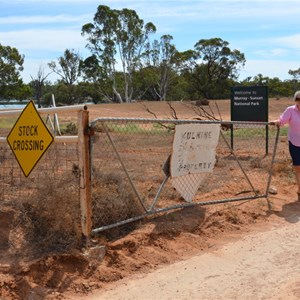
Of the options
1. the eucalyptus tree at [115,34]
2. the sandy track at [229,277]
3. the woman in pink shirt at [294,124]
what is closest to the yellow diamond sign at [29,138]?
the sandy track at [229,277]

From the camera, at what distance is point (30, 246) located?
17.9ft

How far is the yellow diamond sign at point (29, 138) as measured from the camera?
5.54 m

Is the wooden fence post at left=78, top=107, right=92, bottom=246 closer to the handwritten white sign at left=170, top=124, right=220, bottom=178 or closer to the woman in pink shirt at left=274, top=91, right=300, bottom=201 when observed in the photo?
the handwritten white sign at left=170, top=124, right=220, bottom=178

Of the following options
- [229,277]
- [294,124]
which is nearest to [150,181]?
[294,124]

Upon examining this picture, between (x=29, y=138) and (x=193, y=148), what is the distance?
230 centimetres

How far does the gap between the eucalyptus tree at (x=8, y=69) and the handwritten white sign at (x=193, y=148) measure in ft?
183

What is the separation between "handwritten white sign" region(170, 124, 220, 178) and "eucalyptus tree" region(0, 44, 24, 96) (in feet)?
183

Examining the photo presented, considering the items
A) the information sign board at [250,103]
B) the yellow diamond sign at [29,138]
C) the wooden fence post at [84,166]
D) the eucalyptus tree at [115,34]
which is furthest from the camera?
the eucalyptus tree at [115,34]

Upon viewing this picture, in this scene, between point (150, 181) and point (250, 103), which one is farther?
point (250, 103)

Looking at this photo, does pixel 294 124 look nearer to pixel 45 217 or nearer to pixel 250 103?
pixel 45 217

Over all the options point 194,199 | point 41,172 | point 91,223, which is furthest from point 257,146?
point 91,223

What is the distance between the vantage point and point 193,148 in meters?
6.90

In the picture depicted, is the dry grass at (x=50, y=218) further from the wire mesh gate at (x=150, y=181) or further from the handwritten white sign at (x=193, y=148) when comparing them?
the handwritten white sign at (x=193, y=148)

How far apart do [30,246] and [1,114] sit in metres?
2.29
